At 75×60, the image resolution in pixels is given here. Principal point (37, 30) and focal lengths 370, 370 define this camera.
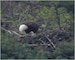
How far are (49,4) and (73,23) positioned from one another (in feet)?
1.25

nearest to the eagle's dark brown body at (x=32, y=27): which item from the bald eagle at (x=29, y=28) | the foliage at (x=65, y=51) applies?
the bald eagle at (x=29, y=28)

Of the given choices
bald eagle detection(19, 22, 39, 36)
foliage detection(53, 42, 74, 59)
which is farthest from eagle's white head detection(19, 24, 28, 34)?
foliage detection(53, 42, 74, 59)

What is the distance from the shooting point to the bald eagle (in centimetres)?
422

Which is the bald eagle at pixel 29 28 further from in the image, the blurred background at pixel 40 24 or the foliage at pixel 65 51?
the foliage at pixel 65 51

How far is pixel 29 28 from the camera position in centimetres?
427

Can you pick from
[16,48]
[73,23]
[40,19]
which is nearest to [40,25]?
[40,19]

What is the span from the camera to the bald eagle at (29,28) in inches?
166

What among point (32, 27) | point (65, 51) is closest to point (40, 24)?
point (32, 27)

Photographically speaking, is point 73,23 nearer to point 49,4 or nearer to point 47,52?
point 49,4

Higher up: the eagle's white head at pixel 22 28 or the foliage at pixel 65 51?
the eagle's white head at pixel 22 28

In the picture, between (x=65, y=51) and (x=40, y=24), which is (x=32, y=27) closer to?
(x=40, y=24)

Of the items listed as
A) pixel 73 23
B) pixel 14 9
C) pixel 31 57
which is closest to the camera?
pixel 31 57

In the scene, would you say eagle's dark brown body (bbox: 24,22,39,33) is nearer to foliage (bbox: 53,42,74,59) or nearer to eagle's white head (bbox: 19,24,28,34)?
eagle's white head (bbox: 19,24,28,34)

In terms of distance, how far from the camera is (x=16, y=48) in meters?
3.88
